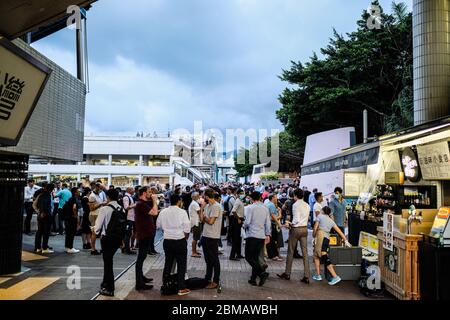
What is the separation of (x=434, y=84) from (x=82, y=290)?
39.6ft

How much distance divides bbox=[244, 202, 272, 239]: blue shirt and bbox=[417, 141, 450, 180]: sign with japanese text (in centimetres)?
377

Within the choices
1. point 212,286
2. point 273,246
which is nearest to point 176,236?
point 212,286

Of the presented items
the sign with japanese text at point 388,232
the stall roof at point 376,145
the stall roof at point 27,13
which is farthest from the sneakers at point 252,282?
the stall roof at point 27,13

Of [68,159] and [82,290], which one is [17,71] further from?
[68,159]

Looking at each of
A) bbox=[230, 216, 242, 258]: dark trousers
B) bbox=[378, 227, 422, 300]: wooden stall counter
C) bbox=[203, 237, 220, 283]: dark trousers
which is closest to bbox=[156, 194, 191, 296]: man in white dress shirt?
bbox=[203, 237, 220, 283]: dark trousers

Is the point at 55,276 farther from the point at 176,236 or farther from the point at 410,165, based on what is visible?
the point at 410,165

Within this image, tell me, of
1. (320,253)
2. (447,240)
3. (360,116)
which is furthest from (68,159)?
(360,116)

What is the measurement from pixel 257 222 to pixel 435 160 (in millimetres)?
4109

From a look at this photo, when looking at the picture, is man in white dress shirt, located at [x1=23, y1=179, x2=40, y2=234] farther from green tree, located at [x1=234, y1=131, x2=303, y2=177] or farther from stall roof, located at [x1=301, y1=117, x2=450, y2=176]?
green tree, located at [x1=234, y1=131, x2=303, y2=177]

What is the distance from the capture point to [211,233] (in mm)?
6883

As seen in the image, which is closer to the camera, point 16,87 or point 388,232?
point 16,87

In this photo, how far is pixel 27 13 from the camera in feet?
13.5

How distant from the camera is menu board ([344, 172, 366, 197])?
43.5 feet

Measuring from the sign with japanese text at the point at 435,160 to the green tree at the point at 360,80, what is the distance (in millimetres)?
12158
